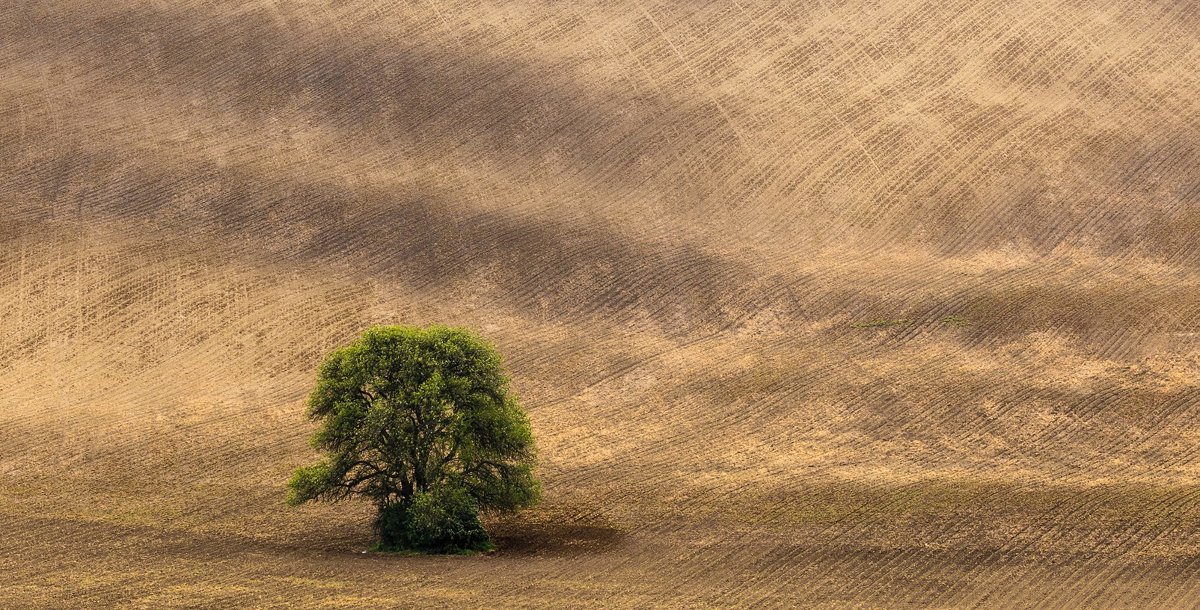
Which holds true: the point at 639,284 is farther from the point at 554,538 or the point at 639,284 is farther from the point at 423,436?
the point at 423,436

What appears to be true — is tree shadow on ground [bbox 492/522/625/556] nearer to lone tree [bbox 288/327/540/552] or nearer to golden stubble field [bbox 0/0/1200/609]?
golden stubble field [bbox 0/0/1200/609]

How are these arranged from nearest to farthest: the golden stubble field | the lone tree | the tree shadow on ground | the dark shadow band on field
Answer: the lone tree, the golden stubble field, the tree shadow on ground, the dark shadow band on field

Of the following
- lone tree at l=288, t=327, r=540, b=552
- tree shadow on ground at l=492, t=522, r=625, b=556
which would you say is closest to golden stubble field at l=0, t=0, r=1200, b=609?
tree shadow on ground at l=492, t=522, r=625, b=556

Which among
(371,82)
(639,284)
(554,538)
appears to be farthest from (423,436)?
(371,82)

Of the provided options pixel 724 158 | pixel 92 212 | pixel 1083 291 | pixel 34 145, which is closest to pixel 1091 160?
pixel 1083 291

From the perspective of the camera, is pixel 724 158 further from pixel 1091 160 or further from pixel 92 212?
pixel 92 212
